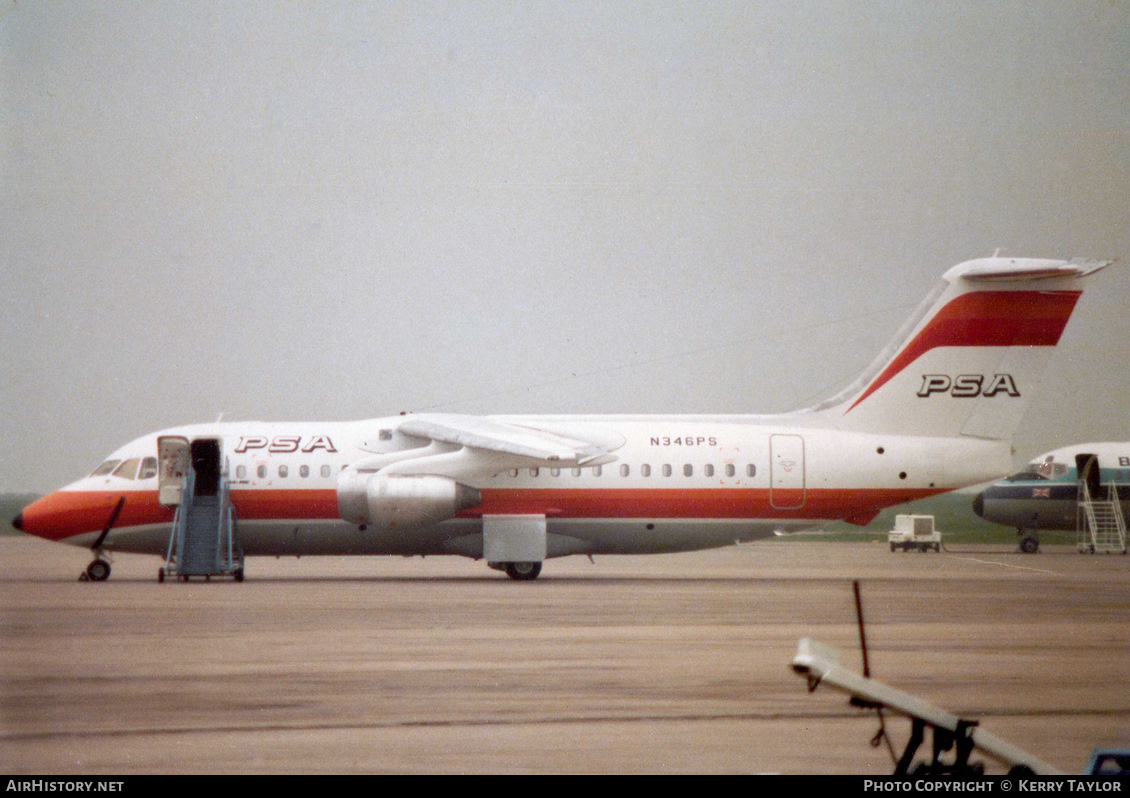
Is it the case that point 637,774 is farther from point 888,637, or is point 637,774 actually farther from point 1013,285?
point 1013,285

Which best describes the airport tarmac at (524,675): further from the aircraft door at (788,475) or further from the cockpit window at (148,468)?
the cockpit window at (148,468)

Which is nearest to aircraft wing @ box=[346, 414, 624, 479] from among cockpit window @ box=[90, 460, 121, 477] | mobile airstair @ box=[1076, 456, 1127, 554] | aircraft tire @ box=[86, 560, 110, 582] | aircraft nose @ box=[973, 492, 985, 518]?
cockpit window @ box=[90, 460, 121, 477]

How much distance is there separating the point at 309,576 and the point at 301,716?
19.2 meters

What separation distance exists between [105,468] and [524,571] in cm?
881

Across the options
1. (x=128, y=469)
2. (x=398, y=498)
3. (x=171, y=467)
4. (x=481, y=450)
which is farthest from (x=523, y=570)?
(x=128, y=469)

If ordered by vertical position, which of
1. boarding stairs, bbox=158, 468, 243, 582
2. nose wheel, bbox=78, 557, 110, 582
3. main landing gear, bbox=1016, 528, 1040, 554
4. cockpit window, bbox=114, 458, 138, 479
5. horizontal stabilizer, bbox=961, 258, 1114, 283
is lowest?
main landing gear, bbox=1016, 528, 1040, 554

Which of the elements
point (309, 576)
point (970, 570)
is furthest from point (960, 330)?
point (309, 576)

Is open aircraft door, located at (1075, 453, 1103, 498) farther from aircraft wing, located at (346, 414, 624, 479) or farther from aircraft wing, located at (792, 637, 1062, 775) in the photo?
aircraft wing, located at (792, 637, 1062, 775)

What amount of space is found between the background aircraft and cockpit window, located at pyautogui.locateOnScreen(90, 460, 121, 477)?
26.2 m

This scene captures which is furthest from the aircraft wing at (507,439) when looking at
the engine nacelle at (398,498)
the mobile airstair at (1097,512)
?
the mobile airstair at (1097,512)

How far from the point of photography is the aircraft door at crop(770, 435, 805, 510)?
25.1m

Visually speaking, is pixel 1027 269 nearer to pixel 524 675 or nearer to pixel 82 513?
pixel 524 675

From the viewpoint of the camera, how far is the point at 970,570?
96.8 ft

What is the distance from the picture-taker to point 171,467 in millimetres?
25938
